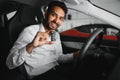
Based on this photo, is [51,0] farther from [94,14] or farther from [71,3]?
[94,14]

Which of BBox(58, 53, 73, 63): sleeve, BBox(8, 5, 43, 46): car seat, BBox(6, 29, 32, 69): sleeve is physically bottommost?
BBox(58, 53, 73, 63): sleeve

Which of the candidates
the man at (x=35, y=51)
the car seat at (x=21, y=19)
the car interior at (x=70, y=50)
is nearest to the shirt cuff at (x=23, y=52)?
the man at (x=35, y=51)

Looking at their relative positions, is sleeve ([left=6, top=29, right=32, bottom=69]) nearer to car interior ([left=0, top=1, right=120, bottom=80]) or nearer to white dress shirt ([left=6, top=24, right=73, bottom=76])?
white dress shirt ([left=6, top=24, right=73, bottom=76])

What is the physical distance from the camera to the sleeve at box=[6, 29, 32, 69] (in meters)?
1.79

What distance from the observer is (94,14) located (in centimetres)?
186

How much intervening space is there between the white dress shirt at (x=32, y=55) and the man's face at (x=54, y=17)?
0.40ft

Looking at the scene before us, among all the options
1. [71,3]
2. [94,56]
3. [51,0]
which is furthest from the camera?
[51,0]

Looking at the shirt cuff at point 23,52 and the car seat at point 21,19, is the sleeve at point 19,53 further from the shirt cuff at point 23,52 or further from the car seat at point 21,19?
the car seat at point 21,19

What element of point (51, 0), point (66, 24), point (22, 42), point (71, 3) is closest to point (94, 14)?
point (71, 3)

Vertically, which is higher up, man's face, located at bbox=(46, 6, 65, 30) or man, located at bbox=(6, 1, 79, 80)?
man's face, located at bbox=(46, 6, 65, 30)

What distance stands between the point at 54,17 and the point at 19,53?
394mm

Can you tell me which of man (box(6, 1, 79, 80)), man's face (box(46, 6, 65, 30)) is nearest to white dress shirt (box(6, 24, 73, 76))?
man (box(6, 1, 79, 80))

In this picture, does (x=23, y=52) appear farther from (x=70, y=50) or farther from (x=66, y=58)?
(x=70, y=50)

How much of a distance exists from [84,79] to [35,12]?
2.85 ft
